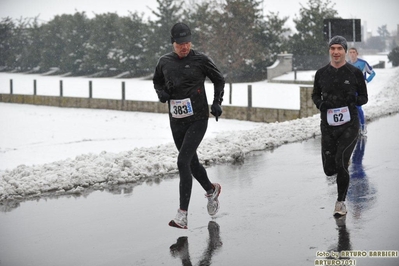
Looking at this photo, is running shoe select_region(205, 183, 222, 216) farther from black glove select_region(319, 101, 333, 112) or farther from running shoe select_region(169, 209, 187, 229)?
black glove select_region(319, 101, 333, 112)

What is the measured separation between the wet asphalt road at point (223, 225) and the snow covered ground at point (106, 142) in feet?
1.65

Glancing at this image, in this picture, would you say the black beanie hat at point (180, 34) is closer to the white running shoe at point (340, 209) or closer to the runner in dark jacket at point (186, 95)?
the runner in dark jacket at point (186, 95)

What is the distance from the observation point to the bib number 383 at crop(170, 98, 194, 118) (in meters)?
6.62

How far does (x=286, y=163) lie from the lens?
34.0 feet

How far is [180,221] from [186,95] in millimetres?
1210

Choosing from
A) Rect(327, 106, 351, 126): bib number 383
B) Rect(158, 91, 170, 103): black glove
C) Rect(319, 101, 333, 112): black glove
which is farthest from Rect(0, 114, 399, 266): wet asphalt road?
Rect(158, 91, 170, 103): black glove

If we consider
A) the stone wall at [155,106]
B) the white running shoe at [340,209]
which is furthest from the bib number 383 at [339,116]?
the stone wall at [155,106]

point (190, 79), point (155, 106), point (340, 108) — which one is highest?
point (190, 79)

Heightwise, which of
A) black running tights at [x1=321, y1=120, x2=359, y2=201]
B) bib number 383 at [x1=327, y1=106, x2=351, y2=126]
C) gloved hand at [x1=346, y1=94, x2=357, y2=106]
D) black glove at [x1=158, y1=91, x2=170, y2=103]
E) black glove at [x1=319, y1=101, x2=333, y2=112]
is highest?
black glove at [x1=158, y1=91, x2=170, y2=103]

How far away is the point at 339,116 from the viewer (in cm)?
684

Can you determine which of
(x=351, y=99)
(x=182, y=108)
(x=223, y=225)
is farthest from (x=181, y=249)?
(x=351, y=99)

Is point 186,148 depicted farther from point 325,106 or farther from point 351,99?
point 351,99

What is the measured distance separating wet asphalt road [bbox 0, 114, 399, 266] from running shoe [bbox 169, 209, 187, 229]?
2.5 inches

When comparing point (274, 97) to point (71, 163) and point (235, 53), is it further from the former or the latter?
point (71, 163)
